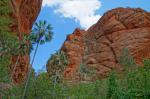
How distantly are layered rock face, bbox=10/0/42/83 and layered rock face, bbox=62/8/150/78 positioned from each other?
1239 inches

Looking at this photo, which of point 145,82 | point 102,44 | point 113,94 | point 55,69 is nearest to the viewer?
point 145,82

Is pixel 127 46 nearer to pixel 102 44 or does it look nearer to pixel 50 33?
pixel 102 44

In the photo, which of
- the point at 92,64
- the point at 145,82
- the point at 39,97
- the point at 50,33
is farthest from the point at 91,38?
the point at 145,82

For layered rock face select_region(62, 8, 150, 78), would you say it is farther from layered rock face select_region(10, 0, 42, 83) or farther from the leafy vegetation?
the leafy vegetation

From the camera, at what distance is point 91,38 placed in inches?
5965

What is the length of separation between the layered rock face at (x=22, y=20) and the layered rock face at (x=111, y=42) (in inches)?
1239

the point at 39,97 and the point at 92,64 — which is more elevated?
the point at 92,64

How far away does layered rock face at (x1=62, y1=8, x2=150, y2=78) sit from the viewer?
130 metres

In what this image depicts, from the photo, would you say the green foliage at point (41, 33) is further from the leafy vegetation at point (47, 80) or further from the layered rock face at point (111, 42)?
the layered rock face at point (111, 42)

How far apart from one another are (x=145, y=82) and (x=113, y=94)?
7.51 meters

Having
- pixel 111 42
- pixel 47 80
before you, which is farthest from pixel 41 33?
pixel 111 42

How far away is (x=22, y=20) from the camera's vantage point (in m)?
103

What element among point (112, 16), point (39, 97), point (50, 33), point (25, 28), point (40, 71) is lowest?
point (39, 97)

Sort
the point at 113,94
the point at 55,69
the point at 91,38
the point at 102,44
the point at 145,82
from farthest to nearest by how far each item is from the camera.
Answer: the point at 91,38 < the point at 102,44 < the point at 55,69 < the point at 113,94 < the point at 145,82
